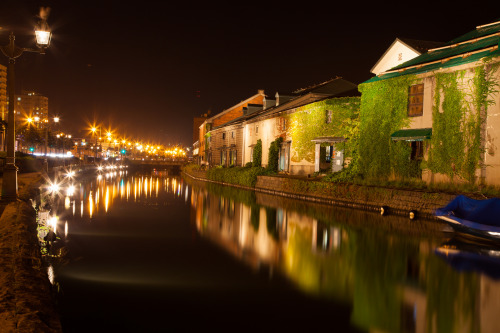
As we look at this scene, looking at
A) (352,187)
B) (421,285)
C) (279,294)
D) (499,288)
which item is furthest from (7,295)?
(352,187)

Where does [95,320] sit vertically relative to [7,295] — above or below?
below

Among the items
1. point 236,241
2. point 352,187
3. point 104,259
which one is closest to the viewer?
point 104,259

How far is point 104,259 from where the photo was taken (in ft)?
31.1

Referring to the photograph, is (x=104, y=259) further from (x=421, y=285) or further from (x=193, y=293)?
(x=421, y=285)

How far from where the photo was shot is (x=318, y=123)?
32.6 metres

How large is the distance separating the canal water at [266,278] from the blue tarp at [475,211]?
0.84 metres

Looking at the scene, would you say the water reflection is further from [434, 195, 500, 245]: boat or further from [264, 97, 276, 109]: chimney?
[264, 97, 276, 109]: chimney

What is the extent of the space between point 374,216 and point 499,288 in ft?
35.0

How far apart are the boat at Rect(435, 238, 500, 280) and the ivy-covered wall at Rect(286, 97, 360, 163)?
16.6m

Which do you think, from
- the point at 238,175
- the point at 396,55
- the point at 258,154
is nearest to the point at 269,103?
the point at 258,154

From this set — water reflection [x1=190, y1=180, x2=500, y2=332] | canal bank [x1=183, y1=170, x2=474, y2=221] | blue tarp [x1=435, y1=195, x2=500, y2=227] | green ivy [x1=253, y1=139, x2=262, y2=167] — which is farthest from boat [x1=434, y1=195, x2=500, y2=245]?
green ivy [x1=253, y1=139, x2=262, y2=167]

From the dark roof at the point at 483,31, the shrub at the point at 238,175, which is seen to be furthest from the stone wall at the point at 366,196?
the dark roof at the point at 483,31

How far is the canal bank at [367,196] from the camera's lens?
58.5 feet

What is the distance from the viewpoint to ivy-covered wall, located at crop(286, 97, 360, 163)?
30506 millimetres
